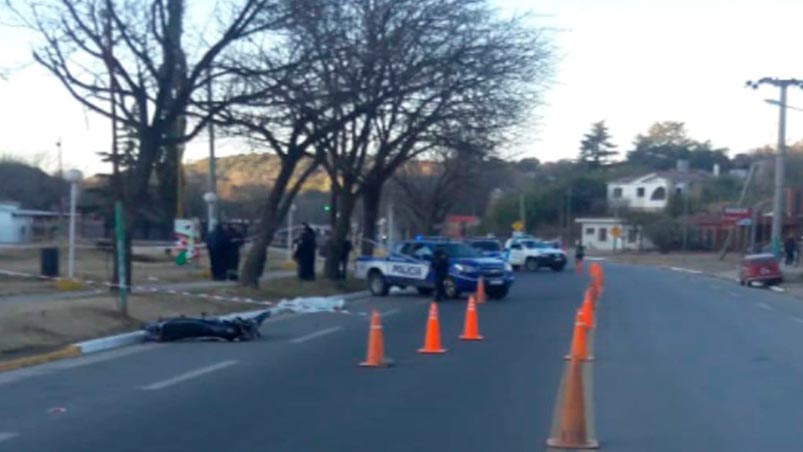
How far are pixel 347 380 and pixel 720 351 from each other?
7.51 meters

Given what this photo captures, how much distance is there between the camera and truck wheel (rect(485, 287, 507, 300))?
39250 millimetres

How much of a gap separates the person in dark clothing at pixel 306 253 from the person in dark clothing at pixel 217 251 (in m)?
3.21

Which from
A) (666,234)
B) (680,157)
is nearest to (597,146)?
(680,157)

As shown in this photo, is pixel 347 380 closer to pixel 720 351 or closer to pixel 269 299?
pixel 720 351

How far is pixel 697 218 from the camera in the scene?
11012 cm

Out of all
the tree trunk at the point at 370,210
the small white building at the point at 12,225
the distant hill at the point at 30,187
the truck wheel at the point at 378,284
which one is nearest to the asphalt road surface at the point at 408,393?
the truck wheel at the point at 378,284

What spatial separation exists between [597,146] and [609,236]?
51.3 metres

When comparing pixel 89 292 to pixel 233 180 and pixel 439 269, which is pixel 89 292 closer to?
pixel 439 269

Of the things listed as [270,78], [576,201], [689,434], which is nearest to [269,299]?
[270,78]

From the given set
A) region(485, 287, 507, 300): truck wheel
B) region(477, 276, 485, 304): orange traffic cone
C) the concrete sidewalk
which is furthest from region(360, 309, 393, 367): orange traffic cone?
region(485, 287, 507, 300): truck wheel

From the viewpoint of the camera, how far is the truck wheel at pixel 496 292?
39.2 m

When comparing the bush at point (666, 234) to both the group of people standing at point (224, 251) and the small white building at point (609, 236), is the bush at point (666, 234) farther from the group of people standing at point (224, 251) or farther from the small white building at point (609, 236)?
the group of people standing at point (224, 251)

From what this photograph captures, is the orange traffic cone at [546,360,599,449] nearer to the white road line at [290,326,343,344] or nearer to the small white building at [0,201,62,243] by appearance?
the white road line at [290,326,343,344]

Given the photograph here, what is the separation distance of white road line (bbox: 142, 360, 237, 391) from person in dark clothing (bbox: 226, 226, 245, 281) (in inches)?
762
